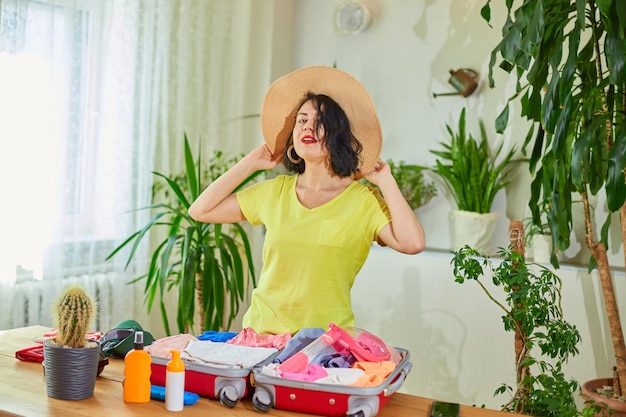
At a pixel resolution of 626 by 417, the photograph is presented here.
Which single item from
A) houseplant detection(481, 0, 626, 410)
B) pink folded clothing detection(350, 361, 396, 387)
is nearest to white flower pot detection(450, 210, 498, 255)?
houseplant detection(481, 0, 626, 410)

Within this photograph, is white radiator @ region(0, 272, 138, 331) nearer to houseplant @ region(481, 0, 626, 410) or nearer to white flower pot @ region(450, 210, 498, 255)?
white flower pot @ region(450, 210, 498, 255)

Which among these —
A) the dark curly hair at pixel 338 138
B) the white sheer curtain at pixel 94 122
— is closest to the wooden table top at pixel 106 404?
the dark curly hair at pixel 338 138

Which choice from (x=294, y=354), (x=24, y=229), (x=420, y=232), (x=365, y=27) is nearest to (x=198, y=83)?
(x=365, y=27)

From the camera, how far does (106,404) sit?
178cm

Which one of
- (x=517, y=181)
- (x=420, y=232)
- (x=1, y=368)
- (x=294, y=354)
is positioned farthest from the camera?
(x=517, y=181)

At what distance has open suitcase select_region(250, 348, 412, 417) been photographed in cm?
170

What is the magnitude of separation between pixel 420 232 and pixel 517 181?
7.03 ft

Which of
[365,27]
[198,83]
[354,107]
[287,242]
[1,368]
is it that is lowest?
[1,368]

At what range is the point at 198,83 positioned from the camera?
4.44 metres

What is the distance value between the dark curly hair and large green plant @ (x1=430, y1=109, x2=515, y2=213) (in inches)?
70.6

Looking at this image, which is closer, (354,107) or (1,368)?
(1,368)

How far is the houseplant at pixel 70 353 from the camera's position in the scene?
→ 1.79 meters

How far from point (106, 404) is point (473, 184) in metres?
2.77

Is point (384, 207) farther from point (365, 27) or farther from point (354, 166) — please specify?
point (365, 27)
